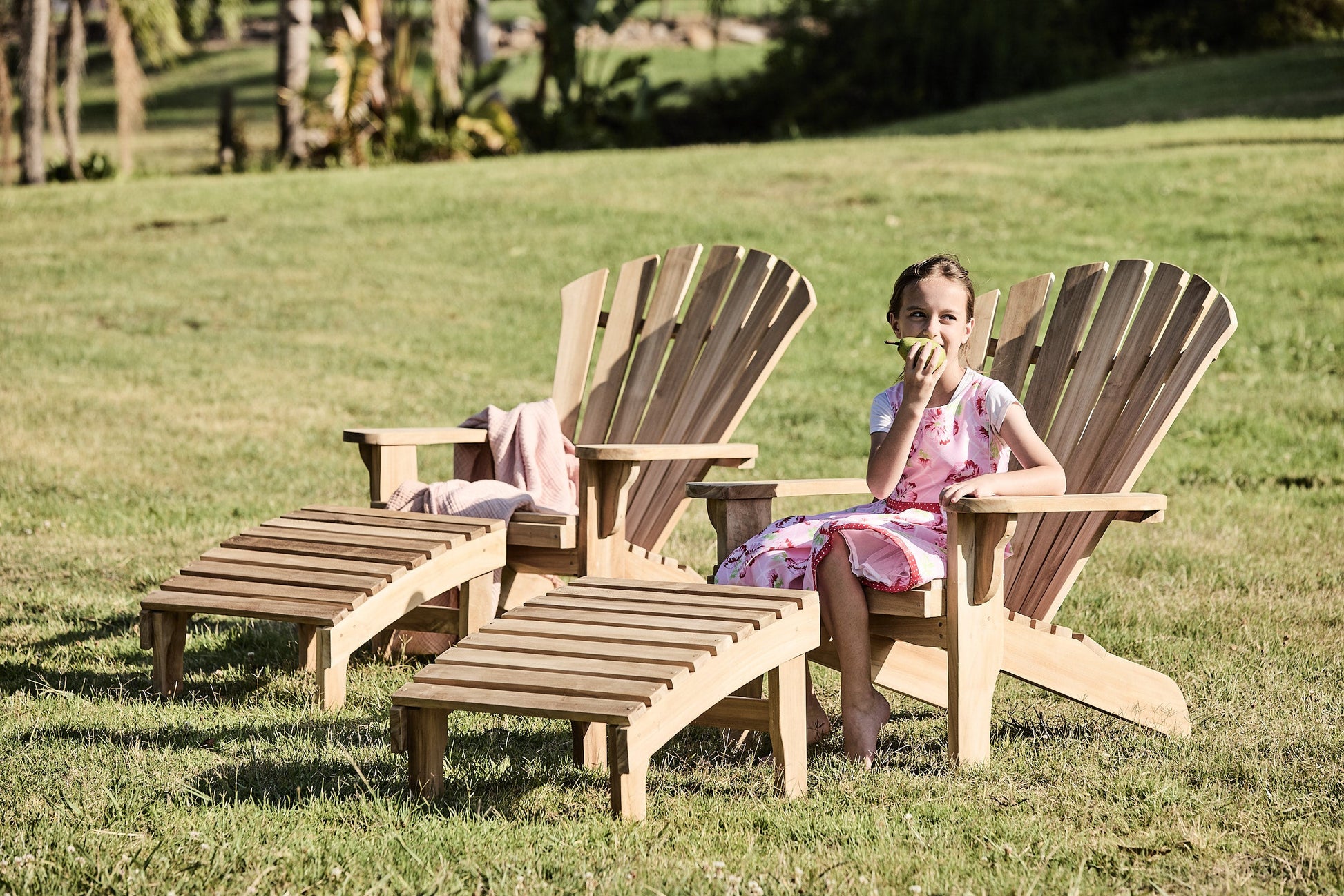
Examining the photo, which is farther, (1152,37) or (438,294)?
(1152,37)

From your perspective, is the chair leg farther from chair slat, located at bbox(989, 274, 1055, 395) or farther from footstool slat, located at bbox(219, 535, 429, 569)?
footstool slat, located at bbox(219, 535, 429, 569)

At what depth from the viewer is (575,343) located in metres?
5.37

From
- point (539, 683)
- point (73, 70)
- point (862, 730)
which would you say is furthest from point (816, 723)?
point (73, 70)

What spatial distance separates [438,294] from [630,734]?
8.41 m

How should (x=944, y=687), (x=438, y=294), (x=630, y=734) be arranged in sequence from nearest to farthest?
(x=630, y=734)
(x=944, y=687)
(x=438, y=294)

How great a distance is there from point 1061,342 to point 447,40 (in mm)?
13656

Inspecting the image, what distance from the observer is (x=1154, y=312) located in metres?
4.21

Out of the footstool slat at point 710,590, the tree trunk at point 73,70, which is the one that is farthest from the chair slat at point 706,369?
the tree trunk at point 73,70

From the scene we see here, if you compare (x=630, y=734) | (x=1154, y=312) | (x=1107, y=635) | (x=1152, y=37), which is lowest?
(x=1107, y=635)

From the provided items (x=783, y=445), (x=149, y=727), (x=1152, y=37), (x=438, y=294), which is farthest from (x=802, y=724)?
(x=1152, y=37)

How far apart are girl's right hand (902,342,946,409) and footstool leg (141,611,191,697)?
206 cm

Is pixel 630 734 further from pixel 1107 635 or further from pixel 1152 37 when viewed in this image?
pixel 1152 37

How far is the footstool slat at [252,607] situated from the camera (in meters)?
3.66

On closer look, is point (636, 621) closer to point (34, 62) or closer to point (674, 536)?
point (674, 536)
